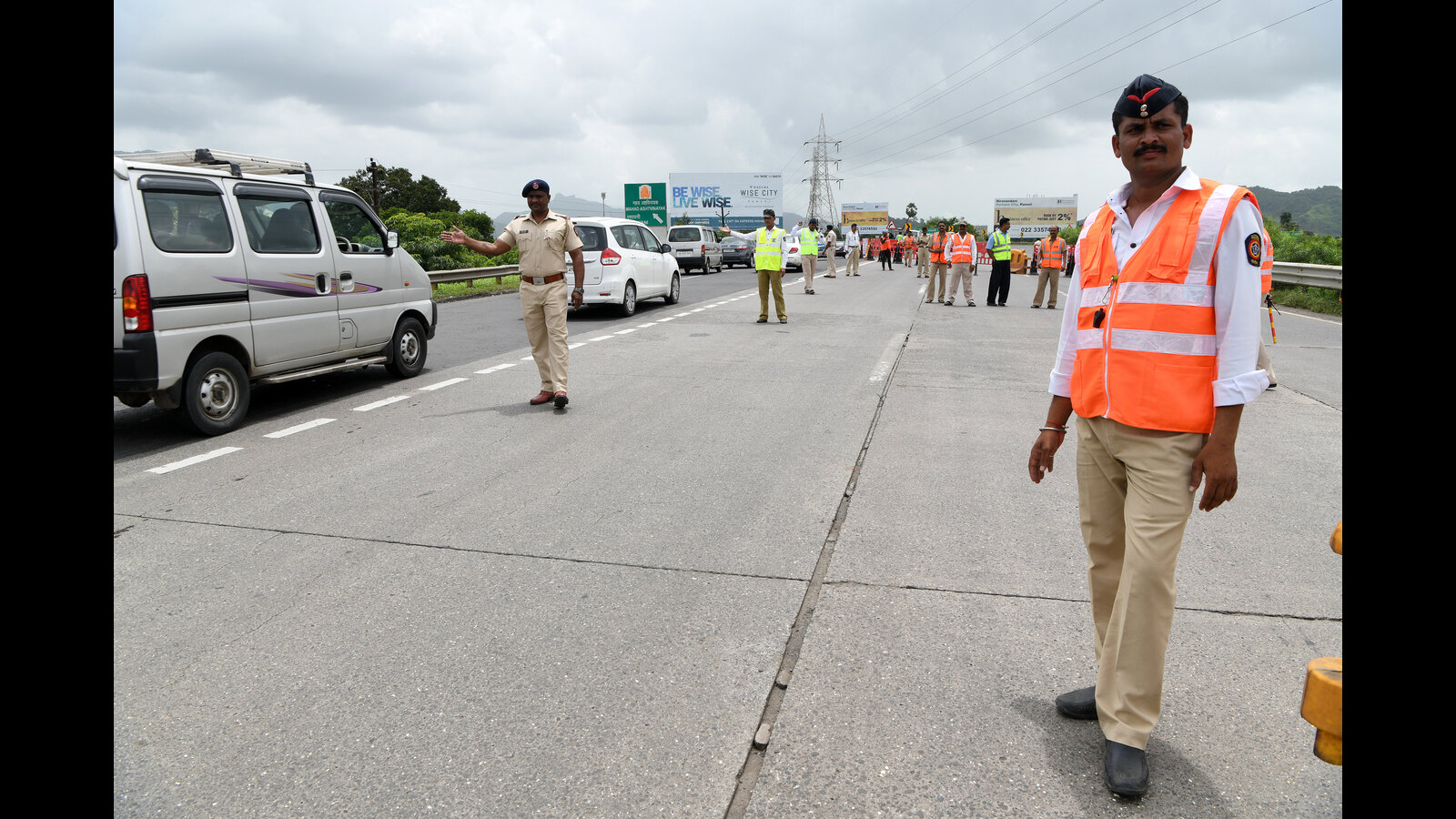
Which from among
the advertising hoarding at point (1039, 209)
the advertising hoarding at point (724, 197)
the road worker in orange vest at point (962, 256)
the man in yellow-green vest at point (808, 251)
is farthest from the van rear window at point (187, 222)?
the advertising hoarding at point (1039, 209)

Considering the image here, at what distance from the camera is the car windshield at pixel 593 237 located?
16.8 meters

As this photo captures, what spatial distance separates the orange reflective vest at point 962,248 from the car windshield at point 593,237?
7.85 meters

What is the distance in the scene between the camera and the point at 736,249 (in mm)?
39031

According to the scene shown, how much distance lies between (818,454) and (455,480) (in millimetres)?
2493

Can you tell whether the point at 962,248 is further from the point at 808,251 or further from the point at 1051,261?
the point at 808,251

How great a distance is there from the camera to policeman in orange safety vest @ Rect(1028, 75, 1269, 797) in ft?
8.21

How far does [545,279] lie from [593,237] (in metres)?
8.56

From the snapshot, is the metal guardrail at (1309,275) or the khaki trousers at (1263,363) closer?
the khaki trousers at (1263,363)

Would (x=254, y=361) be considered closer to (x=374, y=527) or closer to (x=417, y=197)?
(x=374, y=527)

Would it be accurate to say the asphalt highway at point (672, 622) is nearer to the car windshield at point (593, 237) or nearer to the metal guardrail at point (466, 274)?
the car windshield at point (593, 237)

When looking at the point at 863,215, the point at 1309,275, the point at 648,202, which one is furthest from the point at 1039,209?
the point at 1309,275

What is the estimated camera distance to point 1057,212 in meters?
124

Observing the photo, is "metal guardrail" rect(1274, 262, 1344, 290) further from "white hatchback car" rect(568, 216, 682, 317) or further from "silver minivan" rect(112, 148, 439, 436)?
"silver minivan" rect(112, 148, 439, 436)
